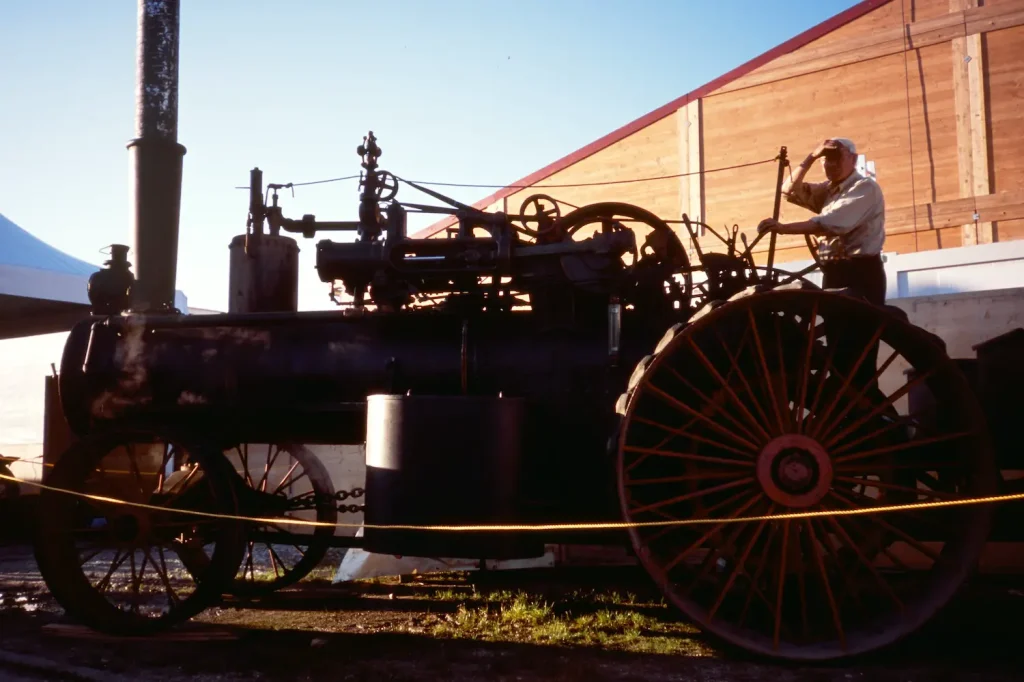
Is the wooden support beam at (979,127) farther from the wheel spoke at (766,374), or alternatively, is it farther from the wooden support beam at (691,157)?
the wheel spoke at (766,374)

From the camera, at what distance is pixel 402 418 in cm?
421

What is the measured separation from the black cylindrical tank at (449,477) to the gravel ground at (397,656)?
509 mm

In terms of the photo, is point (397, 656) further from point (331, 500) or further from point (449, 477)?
point (331, 500)

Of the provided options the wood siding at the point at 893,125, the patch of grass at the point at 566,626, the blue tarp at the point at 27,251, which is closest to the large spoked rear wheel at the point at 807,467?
the patch of grass at the point at 566,626

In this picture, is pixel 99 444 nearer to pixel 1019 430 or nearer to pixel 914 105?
pixel 1019 430

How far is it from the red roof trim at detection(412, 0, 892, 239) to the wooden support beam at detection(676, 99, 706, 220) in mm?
209

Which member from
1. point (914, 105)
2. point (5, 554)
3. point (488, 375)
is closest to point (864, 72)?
point (914, 105)

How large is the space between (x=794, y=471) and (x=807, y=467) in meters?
0.06

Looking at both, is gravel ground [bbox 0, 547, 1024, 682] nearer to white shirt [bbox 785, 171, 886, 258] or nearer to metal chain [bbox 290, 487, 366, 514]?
metal chain [bbox 290, 487, 366, 514]

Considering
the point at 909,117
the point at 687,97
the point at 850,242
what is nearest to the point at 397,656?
the point at 850,242

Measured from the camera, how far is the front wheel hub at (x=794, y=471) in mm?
3859

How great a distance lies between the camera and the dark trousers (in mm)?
4172

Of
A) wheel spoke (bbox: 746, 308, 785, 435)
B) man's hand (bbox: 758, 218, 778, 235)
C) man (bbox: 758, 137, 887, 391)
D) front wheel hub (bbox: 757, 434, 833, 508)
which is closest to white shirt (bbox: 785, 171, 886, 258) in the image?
man (bbox: 758, 137, 887, 391)

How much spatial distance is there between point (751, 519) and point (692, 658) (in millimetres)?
780
